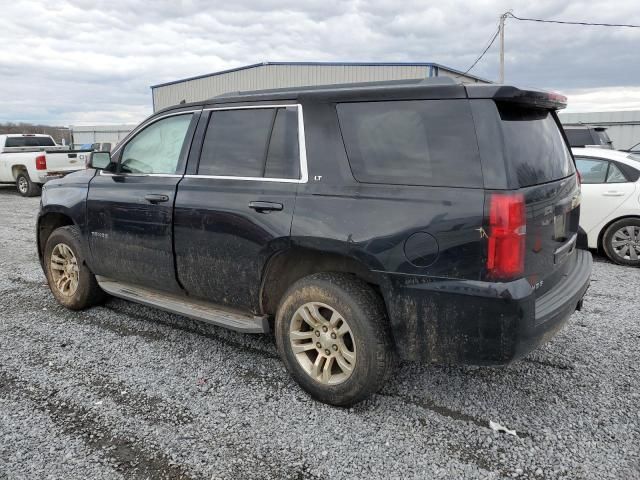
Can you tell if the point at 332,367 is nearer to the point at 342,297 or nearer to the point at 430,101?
the point at 342,297

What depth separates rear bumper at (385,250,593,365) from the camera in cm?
257

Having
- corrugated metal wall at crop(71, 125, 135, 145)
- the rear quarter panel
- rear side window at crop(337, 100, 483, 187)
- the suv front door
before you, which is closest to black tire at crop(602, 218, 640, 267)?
rear side window at crop(337, 100, 483, 187)

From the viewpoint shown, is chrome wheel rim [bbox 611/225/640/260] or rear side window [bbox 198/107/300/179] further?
chrome wheel rim [bbox 611/225/640/260]

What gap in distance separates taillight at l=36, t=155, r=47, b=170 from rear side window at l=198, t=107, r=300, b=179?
13.2 m

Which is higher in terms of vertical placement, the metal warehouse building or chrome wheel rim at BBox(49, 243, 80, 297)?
the metal warehouse building

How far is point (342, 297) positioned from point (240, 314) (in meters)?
0.96

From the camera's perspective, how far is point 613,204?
6.79 m

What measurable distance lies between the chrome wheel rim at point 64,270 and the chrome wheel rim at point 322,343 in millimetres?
2586

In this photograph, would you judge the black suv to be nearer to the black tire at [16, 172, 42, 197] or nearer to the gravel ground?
the gravel ground

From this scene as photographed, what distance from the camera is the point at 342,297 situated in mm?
2986

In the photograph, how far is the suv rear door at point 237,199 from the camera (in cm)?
326

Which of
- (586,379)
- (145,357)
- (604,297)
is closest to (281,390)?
(145,357)

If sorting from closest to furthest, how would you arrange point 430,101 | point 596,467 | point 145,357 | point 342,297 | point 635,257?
point 596,467 → point 430,101 → point 342,297 → point 145,357 → point 635,257

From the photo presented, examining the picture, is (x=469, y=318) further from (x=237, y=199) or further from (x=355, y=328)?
(x=237, y=199)
